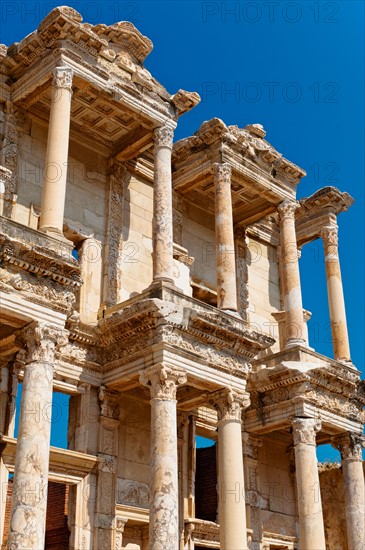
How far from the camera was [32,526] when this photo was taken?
517 inches

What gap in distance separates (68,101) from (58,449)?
7.39 m

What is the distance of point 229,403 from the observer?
18312mm

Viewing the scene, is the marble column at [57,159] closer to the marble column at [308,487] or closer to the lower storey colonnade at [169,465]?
the lower storey colonnade at [169,465]

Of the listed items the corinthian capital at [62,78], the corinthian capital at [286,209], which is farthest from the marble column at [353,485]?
the corinthian capital at [62,78]

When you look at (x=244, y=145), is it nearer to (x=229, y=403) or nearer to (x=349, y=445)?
(x=229, y=403)

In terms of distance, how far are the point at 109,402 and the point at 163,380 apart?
212 cm

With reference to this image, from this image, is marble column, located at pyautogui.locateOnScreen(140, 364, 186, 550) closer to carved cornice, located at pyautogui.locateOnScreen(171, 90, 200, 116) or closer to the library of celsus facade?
the library of celsus facade

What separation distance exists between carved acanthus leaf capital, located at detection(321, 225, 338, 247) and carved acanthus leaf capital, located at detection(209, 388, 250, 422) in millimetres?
7557

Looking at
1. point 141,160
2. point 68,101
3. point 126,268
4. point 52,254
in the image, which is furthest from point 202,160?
point 52,254

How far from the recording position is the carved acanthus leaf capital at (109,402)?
18250 mm

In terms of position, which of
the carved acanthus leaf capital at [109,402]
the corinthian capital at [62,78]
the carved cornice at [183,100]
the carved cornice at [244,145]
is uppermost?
the carved cornice at [244,145]

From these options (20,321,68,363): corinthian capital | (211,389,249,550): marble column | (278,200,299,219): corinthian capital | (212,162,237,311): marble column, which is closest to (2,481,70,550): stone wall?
(211,389,249,550): marble column

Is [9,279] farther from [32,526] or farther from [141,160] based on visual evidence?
[141,160]

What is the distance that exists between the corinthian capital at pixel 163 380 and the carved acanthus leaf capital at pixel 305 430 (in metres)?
4.48
